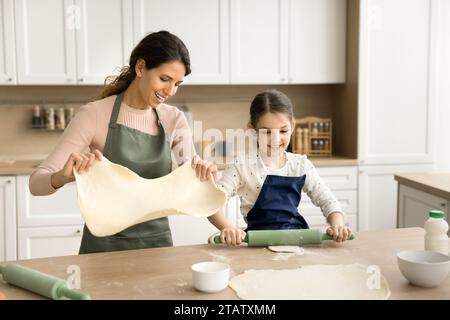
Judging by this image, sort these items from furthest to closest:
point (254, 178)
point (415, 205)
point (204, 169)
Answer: point (415, 205) < point (254, 178) < point (204, 169)

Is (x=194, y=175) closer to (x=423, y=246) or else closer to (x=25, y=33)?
(x=423, y=246)

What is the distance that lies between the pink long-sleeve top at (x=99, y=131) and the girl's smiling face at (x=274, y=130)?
24 centimetres

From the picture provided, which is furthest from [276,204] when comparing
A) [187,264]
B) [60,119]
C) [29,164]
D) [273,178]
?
[60,119]

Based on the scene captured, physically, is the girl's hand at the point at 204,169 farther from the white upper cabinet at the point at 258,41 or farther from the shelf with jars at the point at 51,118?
the shelf with jars at the point at 51,118

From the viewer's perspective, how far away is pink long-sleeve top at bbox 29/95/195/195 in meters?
1.68

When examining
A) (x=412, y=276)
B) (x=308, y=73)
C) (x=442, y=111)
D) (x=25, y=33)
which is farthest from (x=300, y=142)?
(x=412, y=276)

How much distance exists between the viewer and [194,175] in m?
1.64

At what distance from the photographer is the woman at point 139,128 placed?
1747 mm

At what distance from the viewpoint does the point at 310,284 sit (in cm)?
136

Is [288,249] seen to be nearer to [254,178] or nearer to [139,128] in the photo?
[254,178]

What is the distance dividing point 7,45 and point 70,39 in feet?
1.19

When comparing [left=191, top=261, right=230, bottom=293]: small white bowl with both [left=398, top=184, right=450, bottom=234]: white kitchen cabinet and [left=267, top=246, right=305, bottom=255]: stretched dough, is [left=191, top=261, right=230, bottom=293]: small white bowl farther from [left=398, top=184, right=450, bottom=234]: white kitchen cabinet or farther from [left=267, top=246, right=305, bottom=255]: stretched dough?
[left=398, top=184, right=450, bottom=234]: white kitchen cabinet

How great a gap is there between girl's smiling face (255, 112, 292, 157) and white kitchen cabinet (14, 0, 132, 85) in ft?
6.13

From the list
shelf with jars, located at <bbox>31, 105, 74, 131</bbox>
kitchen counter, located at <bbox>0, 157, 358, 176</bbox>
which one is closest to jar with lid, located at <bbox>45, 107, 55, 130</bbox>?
shelf with jars, located at <bbox>31, 105, 74, 131</bbox>
